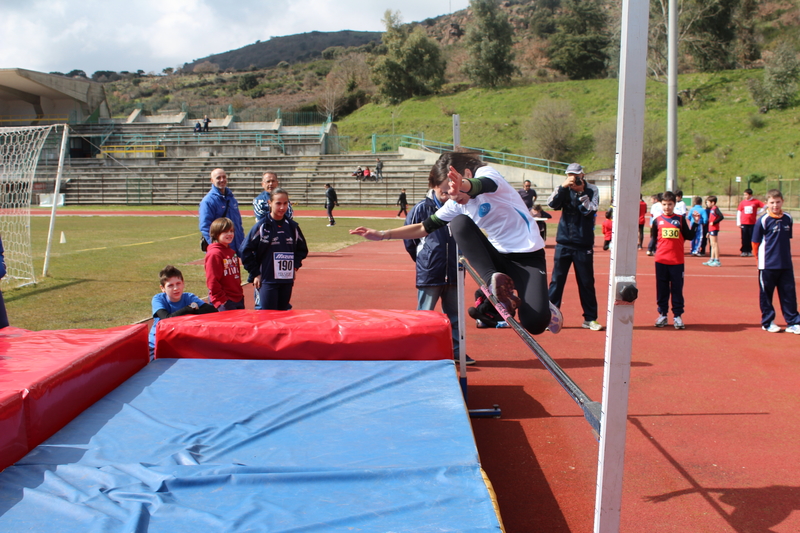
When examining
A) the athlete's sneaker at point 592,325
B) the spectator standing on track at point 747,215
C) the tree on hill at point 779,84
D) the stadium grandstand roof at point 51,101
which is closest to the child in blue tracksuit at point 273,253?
the athlete's sneaker at point 592,325

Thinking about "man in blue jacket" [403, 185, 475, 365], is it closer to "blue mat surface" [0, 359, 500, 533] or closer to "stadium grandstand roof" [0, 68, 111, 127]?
"blue mat surface" [0, 359, 500, 533]

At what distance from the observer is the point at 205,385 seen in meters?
4.07

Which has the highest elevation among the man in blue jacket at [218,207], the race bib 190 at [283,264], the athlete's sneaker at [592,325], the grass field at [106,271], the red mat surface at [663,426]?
the man in blue jacket at [218,207]

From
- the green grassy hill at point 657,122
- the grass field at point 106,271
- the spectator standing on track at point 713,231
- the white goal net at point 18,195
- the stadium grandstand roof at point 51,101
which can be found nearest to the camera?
the grass field at point 106,271

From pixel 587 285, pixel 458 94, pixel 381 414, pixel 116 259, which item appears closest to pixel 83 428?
pixel 381 414

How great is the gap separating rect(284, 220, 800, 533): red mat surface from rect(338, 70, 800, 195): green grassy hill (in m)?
30.7

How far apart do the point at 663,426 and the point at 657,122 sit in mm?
41650

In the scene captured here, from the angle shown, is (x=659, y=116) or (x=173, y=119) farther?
(x=173, y=119)

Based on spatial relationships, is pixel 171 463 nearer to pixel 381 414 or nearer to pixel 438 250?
pixel 381 414

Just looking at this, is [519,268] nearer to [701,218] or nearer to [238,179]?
[701,218]

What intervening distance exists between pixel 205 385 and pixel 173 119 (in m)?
51.8

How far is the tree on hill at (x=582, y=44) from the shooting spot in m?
61.1

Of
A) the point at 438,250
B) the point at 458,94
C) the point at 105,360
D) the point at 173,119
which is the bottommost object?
the point at 105,360

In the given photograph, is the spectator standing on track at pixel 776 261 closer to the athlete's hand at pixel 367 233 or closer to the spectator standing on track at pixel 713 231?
the athlete's hand at pixel 367 233
